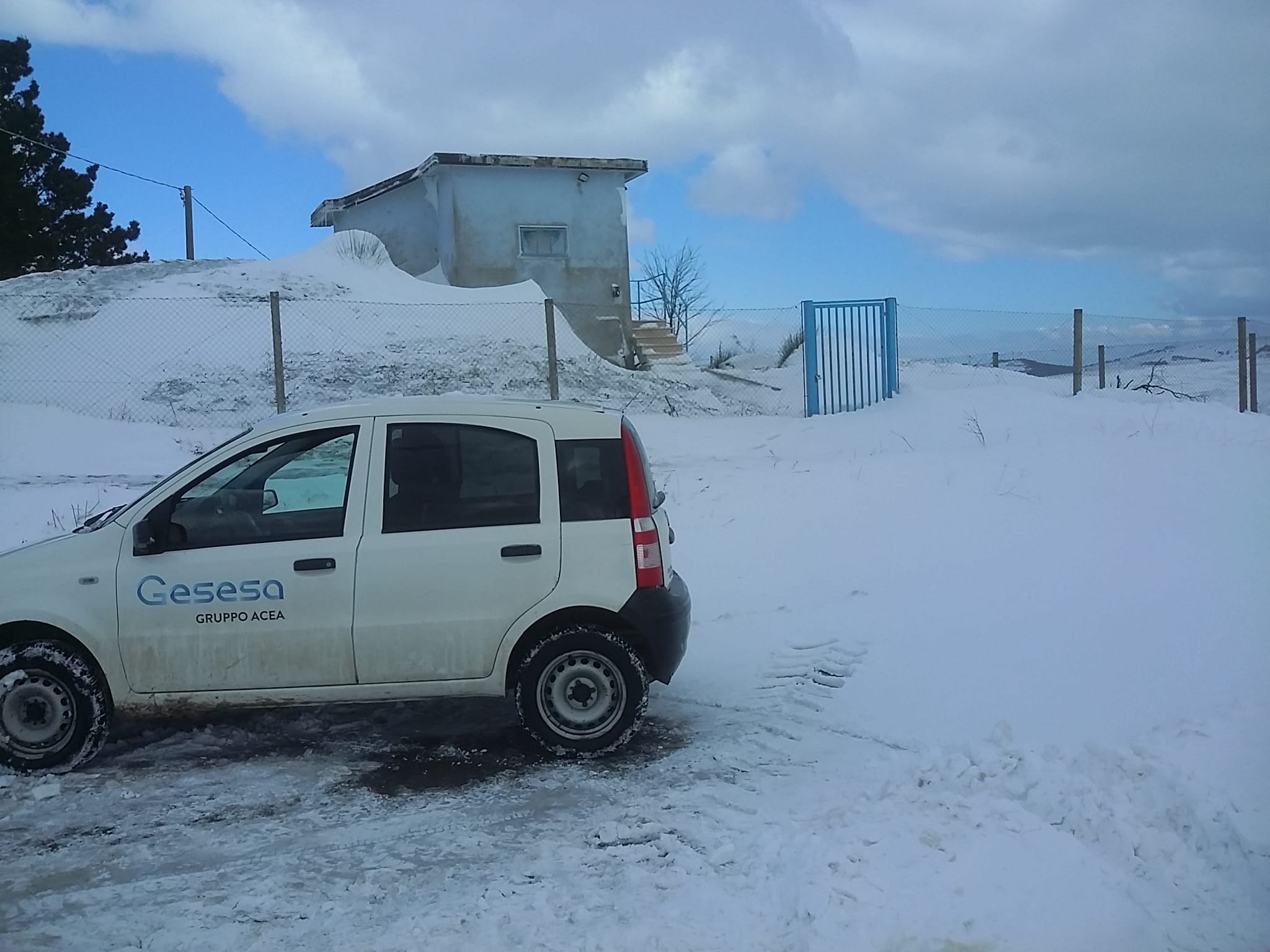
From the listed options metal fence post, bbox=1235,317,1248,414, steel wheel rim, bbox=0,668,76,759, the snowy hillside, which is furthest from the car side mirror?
metal fence post, bbox=1235,317,1248,414

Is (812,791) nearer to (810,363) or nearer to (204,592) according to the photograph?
(204,592)

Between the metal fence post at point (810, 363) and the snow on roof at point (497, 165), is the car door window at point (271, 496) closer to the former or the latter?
the metal fence post at point (810, 363)

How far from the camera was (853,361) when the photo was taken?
16125 mm

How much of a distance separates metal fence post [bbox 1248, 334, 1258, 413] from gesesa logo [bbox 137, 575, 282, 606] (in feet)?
51.2

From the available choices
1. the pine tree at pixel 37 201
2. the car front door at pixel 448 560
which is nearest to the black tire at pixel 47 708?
the car front door at pixel 448 560

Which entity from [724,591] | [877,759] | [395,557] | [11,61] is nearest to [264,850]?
[395,557]

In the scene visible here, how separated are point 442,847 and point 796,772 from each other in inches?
65.0

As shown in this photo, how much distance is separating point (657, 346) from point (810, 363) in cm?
907

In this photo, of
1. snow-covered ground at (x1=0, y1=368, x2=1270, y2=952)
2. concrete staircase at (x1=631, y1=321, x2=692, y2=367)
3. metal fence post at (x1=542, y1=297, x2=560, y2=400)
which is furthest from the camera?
concrete staircase at (x1=631, y1=321, x2=692, y2=367)

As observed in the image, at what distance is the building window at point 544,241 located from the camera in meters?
26.1

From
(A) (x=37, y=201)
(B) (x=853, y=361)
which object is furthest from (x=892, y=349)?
(A) (x=37, y=201)

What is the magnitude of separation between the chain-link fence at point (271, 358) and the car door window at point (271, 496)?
8537 mm

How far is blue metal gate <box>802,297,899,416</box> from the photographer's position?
16016 millimetres

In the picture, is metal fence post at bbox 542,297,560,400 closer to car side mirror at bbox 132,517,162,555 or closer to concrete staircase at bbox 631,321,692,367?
car side mirror at bbox 132,517,162,555
